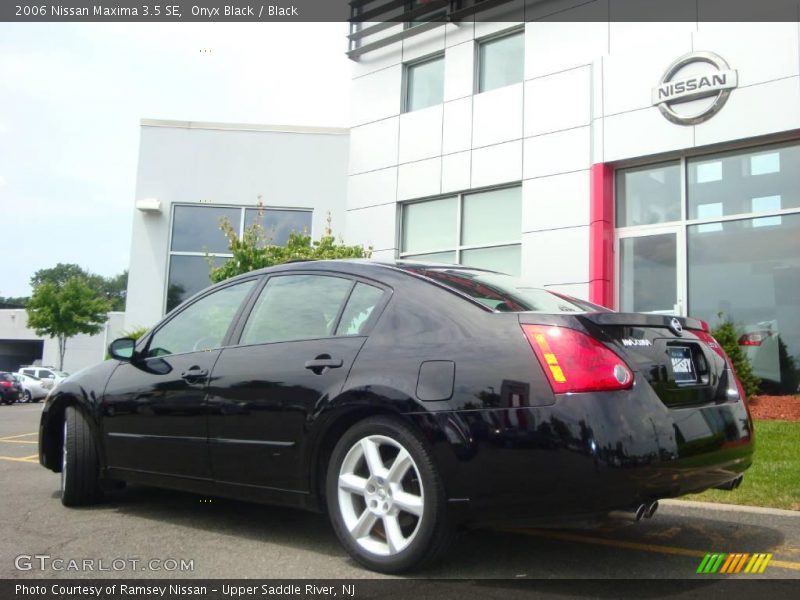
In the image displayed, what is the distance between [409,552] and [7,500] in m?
3.55

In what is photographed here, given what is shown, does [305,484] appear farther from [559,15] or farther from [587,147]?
[559,15]

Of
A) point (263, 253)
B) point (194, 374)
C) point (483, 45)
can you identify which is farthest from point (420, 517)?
point (483, 45)

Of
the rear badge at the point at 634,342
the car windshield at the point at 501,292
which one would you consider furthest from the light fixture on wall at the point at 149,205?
the rear badge at the point at 634,342

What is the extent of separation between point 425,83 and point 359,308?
12.5 meters

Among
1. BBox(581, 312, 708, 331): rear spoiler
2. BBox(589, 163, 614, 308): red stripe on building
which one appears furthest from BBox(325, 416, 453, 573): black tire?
BBox(589, 163, 614, 308): red stripe on building

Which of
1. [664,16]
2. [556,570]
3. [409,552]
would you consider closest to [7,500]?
[409,552]

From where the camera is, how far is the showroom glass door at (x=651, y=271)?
459 inches

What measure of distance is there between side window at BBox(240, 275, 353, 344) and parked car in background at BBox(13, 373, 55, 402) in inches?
1169

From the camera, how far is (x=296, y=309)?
4.15 metres

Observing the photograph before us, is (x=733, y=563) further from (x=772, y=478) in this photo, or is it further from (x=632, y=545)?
(x=772, y=478)

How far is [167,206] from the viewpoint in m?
18.7

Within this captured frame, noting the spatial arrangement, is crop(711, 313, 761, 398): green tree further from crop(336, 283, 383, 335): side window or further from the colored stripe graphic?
crop(336, 283, 383, 335): side window

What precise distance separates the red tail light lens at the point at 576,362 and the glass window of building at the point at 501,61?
11588mm

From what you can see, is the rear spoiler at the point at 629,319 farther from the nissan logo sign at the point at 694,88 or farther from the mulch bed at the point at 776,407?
the nissan logo sign at the point at 694,88
